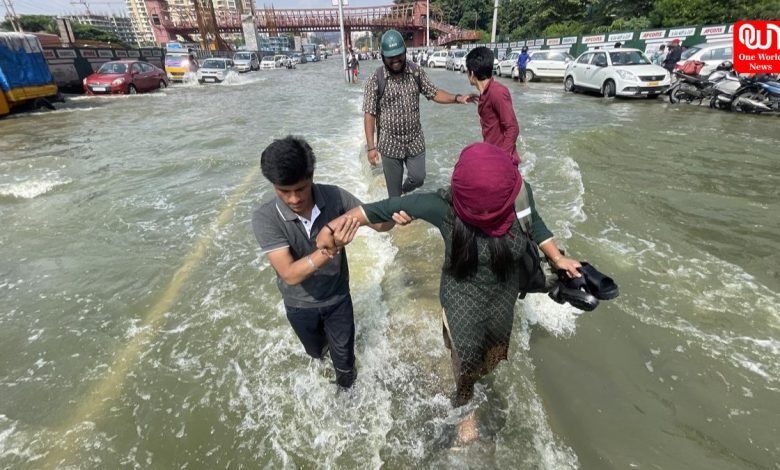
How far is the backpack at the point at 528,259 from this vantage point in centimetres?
187

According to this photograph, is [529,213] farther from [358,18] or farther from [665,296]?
[358,18]

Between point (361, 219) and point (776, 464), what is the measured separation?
2.73 meters

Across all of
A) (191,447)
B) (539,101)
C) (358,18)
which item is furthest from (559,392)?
(358,18)

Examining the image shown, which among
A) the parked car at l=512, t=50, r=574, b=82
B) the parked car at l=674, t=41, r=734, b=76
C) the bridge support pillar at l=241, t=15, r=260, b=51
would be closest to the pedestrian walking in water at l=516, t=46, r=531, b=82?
the parked car at l=512, t=50, r=574, b=82

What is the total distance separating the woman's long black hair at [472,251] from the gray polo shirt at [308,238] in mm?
712

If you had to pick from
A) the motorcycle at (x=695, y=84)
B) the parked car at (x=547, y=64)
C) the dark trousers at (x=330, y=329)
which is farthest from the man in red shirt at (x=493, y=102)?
the parked car at (x=547, y=64)

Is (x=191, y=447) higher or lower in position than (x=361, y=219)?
lower

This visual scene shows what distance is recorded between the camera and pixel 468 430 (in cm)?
241

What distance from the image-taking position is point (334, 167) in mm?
7977

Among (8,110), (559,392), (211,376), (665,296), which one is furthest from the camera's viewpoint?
(8,110)

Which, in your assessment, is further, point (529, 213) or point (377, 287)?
point (377, 287)

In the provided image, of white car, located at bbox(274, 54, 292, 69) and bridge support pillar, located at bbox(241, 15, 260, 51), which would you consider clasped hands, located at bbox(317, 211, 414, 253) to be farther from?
bridge support pillar, located at bbox(241, 15, 260, 51)

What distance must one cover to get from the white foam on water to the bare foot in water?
8.10 m

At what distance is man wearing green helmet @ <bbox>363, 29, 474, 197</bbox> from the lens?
3932 millimetres
